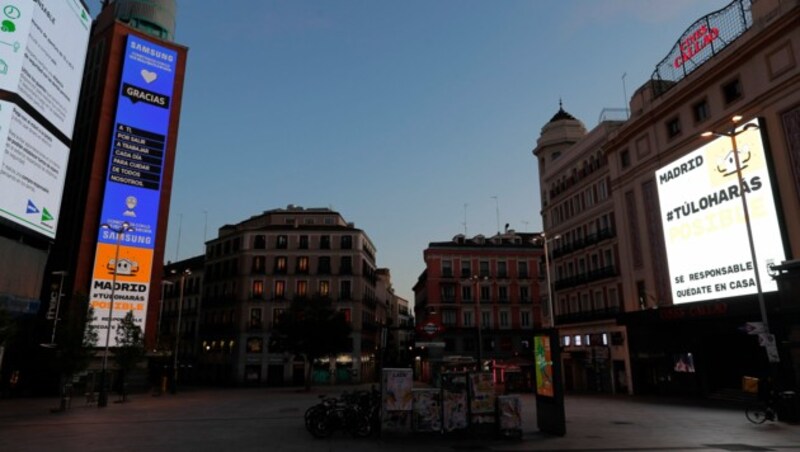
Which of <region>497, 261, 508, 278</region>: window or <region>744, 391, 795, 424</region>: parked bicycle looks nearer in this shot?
<region>744, 391, 795, 424</region>: parked bicycle

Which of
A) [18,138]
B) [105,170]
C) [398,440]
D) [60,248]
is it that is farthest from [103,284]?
[398,440]

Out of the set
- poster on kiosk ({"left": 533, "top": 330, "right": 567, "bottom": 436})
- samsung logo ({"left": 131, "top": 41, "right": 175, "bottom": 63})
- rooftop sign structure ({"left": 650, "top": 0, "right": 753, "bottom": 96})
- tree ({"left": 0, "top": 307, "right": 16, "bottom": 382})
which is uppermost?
samsung logo ({"left": 131, "top": 41, "right": 175, "bottom": 63})

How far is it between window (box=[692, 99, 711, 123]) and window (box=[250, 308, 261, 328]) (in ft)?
180

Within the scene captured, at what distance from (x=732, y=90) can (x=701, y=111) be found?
2.52m

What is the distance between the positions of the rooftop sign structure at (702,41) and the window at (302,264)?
157 feet

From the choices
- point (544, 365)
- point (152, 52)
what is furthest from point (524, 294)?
point (544, 365)

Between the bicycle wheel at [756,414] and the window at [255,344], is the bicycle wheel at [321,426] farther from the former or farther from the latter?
the window at [255,344]

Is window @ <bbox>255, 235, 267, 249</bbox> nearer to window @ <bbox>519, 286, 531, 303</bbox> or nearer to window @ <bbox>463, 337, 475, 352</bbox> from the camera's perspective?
window @ <bbox>463, 337, 475, 352</bbox>

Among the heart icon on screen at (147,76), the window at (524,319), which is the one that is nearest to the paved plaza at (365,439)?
the heart icon on screen at (147,76)

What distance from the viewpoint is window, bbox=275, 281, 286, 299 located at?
69.6 metres

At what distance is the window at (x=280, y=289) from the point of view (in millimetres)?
69562

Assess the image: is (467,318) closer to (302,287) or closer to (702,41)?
(302,287)

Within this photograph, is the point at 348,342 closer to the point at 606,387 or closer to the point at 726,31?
the point at 606,387

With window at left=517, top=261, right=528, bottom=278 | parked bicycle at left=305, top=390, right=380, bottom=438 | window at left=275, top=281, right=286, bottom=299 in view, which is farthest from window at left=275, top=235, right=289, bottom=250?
parked bicycle at left=305, top=390, right=380, bottom=438
